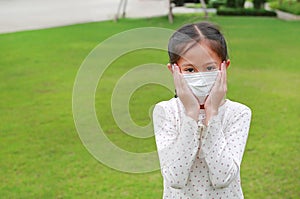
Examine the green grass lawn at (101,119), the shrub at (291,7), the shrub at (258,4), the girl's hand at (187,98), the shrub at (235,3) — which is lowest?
the shrub at (235,3)

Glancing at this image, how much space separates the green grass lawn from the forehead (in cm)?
210

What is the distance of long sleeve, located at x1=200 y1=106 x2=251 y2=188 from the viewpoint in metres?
1.54

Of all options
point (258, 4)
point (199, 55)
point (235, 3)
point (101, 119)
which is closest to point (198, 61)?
point (199, 55)

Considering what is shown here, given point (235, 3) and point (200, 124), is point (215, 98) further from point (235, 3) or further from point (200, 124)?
point (235, 3)

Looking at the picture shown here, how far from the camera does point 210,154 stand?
1.55 meters

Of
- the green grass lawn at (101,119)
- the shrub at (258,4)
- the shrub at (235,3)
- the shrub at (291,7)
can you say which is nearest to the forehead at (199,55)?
the green grass lawn at (101,119)

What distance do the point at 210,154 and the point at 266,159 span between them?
2.69 m

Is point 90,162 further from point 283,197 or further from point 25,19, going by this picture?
point 25,19

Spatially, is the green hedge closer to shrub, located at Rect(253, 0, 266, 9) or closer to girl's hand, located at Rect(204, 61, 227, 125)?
shrub, located at Rect(253, 0, 266, 9)

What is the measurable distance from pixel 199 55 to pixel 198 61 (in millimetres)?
24

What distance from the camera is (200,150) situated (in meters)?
1.57

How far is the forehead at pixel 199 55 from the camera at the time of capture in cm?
157

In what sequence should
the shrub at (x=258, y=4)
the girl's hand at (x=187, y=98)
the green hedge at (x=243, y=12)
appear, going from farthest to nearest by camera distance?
the shrub at (x=258, y=4) < the green hedge at (x=243, y=12) < the girl's hand at (x=187, y=98)

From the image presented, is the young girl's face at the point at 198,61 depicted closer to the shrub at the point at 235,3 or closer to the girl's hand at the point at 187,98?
the girl's hand at the point at 187,98
